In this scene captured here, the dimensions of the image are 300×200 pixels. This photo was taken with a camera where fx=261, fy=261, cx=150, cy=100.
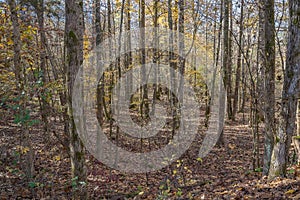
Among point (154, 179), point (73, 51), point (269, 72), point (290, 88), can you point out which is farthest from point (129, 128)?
point (290, 88)

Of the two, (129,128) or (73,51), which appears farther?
(129,128)

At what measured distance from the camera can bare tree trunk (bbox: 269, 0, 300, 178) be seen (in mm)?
4156

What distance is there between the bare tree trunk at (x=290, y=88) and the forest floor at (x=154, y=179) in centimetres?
61

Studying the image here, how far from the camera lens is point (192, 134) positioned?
13375 mm

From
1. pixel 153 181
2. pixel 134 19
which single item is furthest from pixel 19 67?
pixel 134 19

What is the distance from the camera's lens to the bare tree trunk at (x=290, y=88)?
13.6ft

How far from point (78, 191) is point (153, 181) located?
2730mm

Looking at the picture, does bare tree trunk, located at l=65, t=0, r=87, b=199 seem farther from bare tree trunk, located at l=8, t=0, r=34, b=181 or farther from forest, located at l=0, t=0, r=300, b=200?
bare tree trunk, located at l=8, t=0, r=34, b=181

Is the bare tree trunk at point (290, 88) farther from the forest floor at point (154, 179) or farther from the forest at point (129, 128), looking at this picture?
the forest floor at point (154, 179)

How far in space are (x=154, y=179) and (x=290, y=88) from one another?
5.20 m

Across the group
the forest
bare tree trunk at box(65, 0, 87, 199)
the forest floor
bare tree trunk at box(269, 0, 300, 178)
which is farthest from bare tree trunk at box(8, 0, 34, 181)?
bare tree trunk at box(269, 0, 300, 178)

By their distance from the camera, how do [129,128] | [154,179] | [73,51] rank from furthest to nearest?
1. [129,128]
2. [154,179]
3. [73,51]

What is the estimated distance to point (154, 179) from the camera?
8172 mm

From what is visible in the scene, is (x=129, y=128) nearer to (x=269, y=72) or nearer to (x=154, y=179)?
(x=154, y=179)
